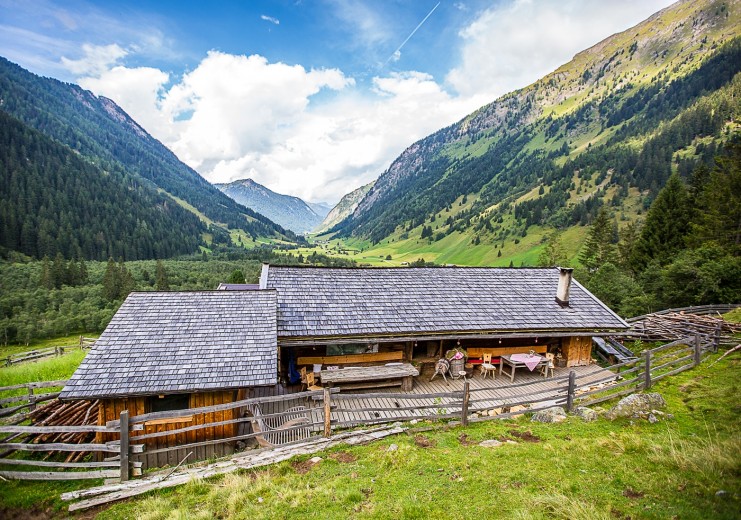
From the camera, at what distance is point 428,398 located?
1384cm

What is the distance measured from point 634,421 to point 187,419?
14.5 m

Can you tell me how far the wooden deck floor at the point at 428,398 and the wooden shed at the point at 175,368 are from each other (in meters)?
2.73

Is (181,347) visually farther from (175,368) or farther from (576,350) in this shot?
(576,350)

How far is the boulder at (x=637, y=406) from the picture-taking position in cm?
1104

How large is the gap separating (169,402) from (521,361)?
14.9m

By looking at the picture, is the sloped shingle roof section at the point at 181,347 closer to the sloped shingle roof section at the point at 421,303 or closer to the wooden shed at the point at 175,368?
the wooden shed at the point at 175,368

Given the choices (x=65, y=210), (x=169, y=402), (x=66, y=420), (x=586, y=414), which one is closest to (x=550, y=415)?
(x=586, y=414)

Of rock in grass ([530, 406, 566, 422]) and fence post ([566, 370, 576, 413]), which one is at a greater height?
fence post ([566, 370, 576, 413])

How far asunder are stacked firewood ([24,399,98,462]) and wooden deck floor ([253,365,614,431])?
5.88 m

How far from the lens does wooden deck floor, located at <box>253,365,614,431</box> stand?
12.0 m

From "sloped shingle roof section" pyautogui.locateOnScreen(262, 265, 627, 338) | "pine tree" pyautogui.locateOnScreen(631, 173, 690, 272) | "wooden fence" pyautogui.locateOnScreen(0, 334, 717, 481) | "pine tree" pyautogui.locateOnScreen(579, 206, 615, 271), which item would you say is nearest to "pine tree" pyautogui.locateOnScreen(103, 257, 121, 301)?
"sloped shingle roof section" pyautogui.locateOnScreen(262, 265, 627, 338)

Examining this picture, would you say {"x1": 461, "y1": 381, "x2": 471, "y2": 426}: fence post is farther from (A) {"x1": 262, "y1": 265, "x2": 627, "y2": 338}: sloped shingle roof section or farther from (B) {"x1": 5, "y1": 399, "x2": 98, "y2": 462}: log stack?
(B) {"x1": 5, "y1": 399, "x2": 98, "y2": 462}: log stack

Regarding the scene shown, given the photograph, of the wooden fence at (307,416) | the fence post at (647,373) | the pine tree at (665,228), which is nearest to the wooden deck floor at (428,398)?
the wooden fence at (307,416)

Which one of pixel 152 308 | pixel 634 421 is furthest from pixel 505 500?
pixel 152 308
